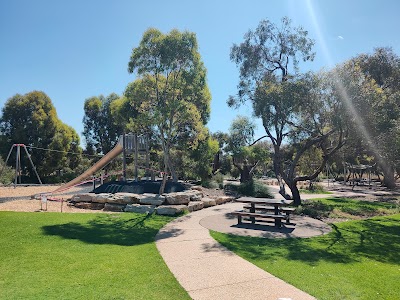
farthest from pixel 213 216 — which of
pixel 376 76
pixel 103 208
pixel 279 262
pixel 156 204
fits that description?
pixel 376 76

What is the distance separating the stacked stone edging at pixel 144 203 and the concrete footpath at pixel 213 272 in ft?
12.1

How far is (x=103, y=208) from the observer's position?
1398 centimetres

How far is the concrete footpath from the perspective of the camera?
16.3 feet

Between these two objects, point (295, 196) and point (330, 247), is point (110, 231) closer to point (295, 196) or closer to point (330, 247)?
point (330, 247)

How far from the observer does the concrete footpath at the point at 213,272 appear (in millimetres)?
4965

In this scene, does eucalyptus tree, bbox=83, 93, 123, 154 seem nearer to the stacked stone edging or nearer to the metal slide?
the metal slide

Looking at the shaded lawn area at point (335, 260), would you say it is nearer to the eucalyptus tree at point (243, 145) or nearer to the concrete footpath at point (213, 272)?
the concrete footpath at point (213, 272)

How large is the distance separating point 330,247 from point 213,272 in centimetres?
388

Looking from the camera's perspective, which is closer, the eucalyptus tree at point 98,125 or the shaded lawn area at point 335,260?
the shaded lawn area at point 335,260

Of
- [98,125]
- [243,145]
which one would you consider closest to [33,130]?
[98,125]

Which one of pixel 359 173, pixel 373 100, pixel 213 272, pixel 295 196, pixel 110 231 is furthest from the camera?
pixel 359 173

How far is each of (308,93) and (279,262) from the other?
358 inches

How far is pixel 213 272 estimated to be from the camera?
19.6 ft

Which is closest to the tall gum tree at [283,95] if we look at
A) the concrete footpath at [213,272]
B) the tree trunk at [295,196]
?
the tree trunk at [295,196]
